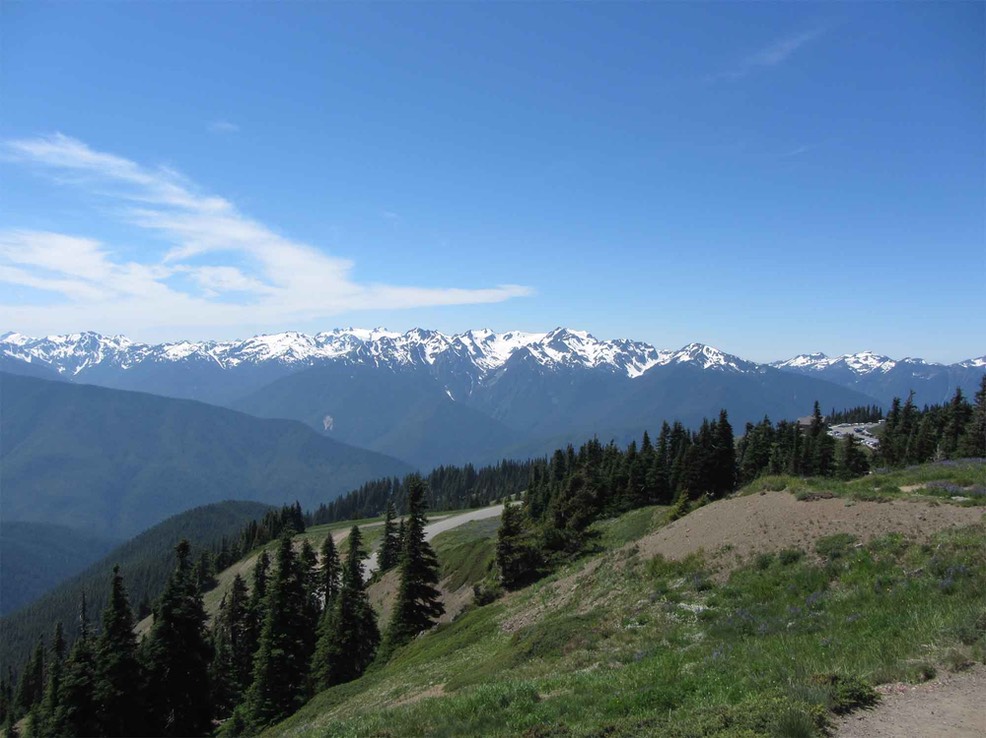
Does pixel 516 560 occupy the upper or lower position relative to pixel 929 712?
Result: lower

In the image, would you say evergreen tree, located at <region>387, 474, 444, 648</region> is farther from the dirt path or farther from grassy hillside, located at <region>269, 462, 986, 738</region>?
the dirt path

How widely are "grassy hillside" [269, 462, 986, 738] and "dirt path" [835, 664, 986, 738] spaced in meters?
0.27

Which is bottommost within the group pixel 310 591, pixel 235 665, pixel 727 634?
pixel 235 665

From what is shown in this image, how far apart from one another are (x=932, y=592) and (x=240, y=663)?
64593 mm

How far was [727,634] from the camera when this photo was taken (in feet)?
51.9

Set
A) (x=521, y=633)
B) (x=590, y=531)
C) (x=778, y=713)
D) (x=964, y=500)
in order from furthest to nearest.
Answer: (x=590, y=531) < (x=521, y=633) < (x=964, y=500) < (x=778, y=713)

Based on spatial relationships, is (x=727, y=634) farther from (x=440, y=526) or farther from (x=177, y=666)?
(x=440, y=526)

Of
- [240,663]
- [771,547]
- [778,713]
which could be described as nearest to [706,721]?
[778,713]

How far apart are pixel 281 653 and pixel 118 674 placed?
11552 millimetres

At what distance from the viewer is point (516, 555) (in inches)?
1780

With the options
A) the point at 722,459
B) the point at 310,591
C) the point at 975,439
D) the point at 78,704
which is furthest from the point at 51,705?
the point at 975,439

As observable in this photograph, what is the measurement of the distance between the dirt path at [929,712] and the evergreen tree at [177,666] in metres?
38.4

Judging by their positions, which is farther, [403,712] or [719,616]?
[719,616]

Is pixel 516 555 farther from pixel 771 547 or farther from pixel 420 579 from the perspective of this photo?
pixel 771 547
